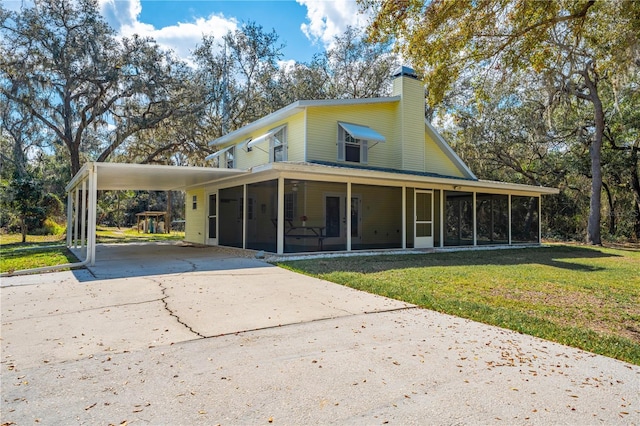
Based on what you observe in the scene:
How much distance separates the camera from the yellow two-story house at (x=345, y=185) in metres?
13.0

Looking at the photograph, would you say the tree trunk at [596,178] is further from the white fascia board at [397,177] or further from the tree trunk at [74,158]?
the tree trunk at [74,158]

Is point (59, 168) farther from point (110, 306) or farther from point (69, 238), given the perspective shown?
point (110, 306)

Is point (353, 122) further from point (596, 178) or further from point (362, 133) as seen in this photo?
point (596, 178)

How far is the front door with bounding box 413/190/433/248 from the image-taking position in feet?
45.7

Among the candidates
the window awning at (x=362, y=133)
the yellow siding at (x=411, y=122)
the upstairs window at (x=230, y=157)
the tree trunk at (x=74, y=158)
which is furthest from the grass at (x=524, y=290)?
the tree trunk at (x=74, y=158)

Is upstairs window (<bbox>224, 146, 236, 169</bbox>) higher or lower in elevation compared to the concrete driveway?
higher

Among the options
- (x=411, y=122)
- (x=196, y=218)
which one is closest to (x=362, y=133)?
(x=411, y=122)

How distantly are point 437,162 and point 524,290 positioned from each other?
34.6 feet

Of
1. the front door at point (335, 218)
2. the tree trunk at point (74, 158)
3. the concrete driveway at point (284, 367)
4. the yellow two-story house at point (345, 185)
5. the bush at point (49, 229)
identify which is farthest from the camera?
the bush at point (49, 229)

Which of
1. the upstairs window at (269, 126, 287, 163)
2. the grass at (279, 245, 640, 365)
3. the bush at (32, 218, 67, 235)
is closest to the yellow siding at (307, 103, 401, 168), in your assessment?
the upstairs window at (269, 126, 287, 163)

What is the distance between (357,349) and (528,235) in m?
19.5

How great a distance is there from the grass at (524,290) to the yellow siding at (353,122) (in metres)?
4.32

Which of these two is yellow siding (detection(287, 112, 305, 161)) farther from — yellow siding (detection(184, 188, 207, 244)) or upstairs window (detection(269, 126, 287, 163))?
yellow siding (detection(184, 188, 207, 244))

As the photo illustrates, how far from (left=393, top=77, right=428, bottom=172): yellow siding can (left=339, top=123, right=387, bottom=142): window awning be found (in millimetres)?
1633
